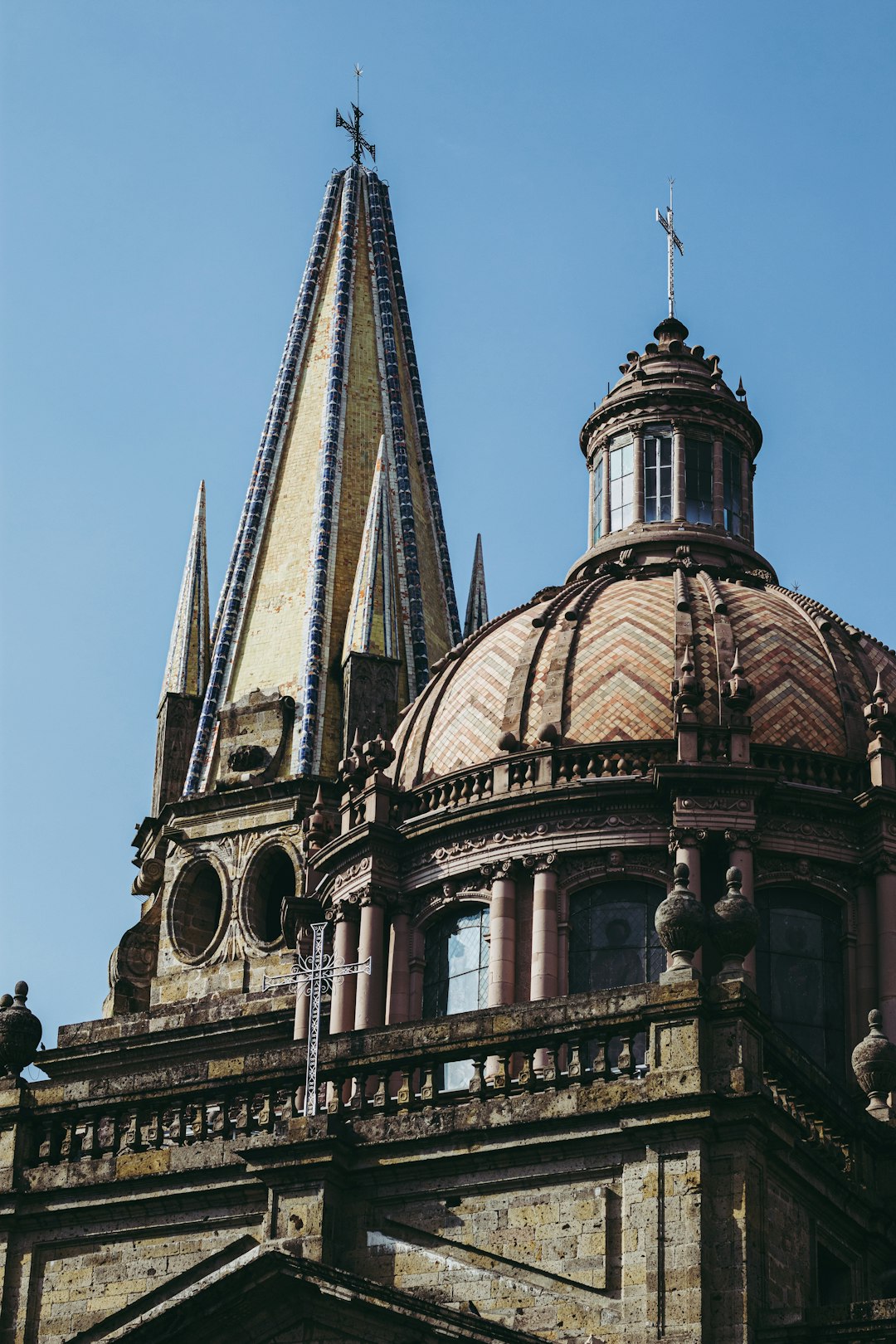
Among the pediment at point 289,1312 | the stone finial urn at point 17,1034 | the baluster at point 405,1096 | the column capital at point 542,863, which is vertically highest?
the column capital at point 542,863

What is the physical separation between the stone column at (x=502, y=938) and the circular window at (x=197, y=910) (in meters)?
15.1

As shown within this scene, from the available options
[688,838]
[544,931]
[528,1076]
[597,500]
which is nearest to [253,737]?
[597,500]

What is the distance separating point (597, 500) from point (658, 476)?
1.41 m

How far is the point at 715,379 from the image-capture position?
173ft

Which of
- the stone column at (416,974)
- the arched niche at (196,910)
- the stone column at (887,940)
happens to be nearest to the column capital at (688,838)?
the stone column at (887,940)

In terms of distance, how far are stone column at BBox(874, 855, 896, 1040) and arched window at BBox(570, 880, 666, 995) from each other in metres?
3.29

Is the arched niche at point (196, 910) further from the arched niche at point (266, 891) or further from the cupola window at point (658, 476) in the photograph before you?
the cupola window at point (658, 476)

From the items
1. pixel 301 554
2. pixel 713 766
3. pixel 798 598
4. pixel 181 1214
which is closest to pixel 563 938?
pixel 713 766

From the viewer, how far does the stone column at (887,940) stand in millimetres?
42312

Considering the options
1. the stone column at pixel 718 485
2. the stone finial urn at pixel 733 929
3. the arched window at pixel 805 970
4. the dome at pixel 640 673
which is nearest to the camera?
the stone finial urn at pixel 733 929

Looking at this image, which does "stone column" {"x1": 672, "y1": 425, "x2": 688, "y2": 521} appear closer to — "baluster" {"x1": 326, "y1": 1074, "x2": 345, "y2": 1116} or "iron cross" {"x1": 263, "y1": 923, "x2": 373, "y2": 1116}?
"iron cross" {"x1": 263, "y1": 923, "x2": 373, "y2": 1116}

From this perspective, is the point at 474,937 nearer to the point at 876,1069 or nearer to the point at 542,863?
the point at 542,863

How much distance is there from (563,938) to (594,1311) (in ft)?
48.6

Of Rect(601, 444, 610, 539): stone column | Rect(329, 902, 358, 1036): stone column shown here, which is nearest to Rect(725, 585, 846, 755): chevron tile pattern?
Rect(601, 444, 610, 539): stone column
